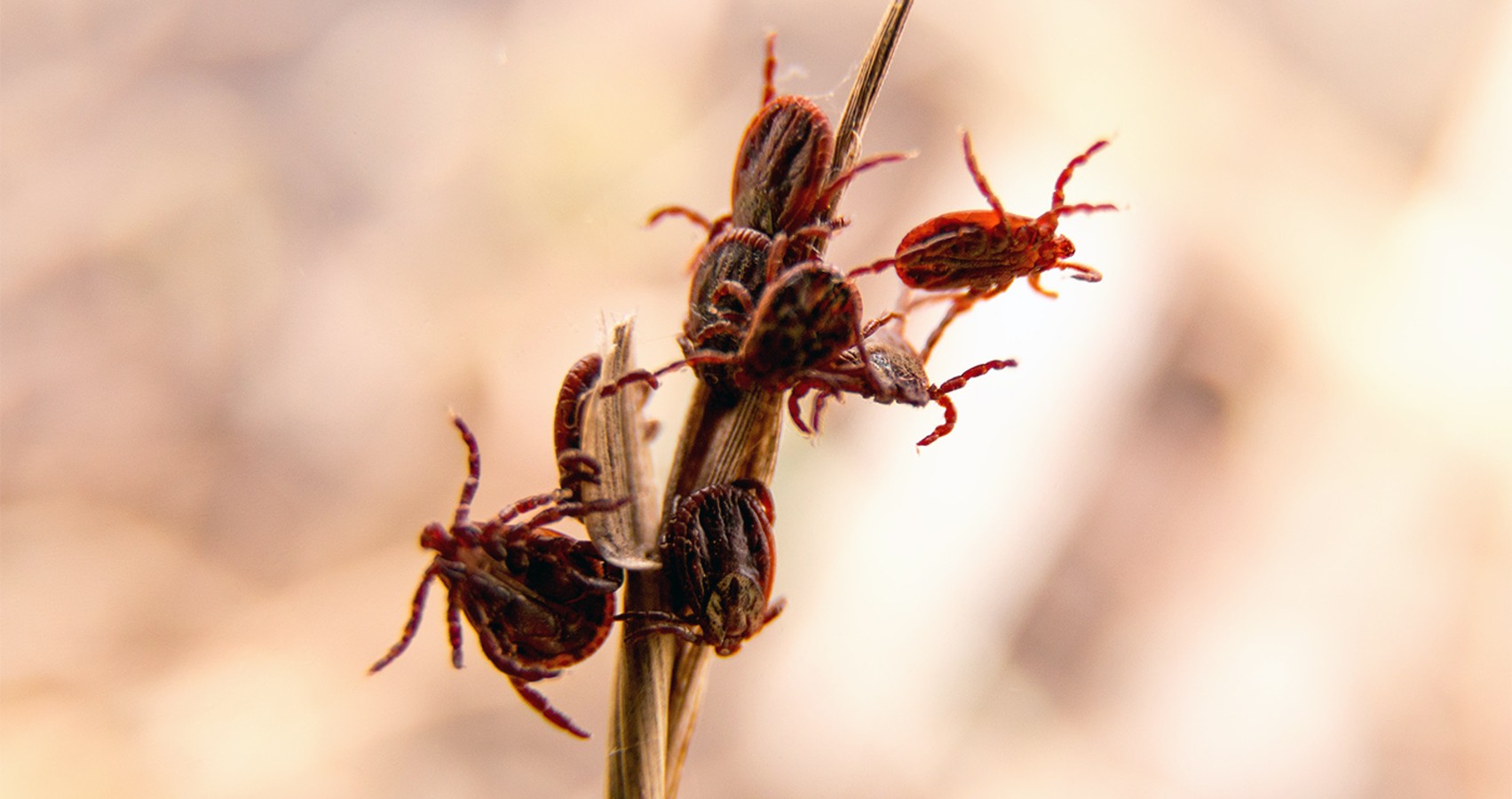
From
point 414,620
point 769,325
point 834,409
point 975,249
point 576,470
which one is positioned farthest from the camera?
point 834,409

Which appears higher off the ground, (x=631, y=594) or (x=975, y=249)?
(x=975, y=249)

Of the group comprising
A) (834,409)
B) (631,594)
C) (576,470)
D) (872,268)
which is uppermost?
(872,268)

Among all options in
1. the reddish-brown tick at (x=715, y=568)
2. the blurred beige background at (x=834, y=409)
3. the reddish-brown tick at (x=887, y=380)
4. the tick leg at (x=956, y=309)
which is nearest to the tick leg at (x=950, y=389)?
the reddish-brown tick at (x=887, y=380)

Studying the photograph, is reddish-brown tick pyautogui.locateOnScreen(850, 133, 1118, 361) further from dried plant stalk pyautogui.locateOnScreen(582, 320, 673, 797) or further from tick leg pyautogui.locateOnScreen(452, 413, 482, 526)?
tick leg pyautogui.locateOnScreen(452, 413, 482, 526)

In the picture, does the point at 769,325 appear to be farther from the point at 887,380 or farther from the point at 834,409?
the point at 834,409

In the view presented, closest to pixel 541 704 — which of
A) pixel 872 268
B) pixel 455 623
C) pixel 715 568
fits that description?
pixel 455 623

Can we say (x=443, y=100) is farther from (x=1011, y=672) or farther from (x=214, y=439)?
(x=1011, y=672)
